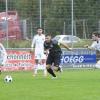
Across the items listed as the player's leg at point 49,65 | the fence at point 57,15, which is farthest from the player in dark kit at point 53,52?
the fence at point 57,15

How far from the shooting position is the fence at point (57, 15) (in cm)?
3247

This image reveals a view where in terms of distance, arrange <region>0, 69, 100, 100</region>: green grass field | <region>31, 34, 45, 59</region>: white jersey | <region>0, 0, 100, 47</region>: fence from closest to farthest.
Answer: <region>0, 69, 100, 100</region>: green grass field
<region>31, 34, 45, 59</region>: white jersey
<region>0, 0, 100, 47</region>: fence

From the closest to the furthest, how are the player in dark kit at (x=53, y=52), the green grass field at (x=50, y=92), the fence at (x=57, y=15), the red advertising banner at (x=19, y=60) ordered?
the green grass field at (x=50, y=92), the player in dark kit at (x=53, y=52), the red advertising banner at (x=19, y=60), the fence at (x=57, y=15)

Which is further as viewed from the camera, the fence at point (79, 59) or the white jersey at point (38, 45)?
the fence at point (79, 59)

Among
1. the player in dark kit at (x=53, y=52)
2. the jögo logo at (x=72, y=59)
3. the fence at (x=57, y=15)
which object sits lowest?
the jögo logo at (x=72, y=59)

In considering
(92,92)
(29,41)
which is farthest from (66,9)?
(92,92)

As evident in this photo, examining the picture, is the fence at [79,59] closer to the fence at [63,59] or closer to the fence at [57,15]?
the fence at [63,59]

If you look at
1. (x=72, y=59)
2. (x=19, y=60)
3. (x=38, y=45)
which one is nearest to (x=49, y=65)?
(x=38, y=45)

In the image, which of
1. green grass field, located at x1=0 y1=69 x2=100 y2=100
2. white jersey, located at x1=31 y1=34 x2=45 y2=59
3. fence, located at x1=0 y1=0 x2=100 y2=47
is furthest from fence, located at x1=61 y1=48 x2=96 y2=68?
green grass field, located at x1=0 y1=69 x2=100 y2=100

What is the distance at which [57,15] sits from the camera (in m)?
33.1

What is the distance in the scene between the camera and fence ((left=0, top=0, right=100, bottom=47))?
32469mm

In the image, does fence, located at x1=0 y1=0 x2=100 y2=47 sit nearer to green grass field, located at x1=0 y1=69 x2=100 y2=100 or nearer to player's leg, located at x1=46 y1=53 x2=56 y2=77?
player's leg, located at x1=46 y1=53 x2=56 y2=77

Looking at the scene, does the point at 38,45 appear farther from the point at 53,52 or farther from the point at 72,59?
the point at 72,59

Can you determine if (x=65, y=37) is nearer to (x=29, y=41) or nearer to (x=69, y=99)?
(x=29, y=41)
